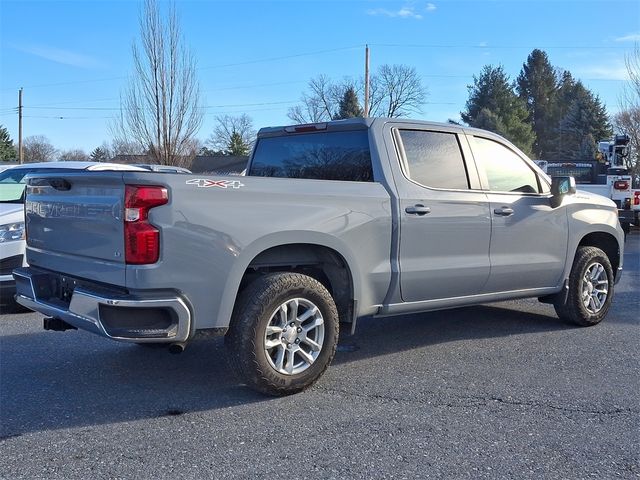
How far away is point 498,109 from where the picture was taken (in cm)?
5375

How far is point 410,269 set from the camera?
500 centimetres

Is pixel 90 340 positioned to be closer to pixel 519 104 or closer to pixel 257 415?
pixel 257 415

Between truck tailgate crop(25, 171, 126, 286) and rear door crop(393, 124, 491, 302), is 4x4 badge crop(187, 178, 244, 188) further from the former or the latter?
rear door crop(393, 124, 491, 302)

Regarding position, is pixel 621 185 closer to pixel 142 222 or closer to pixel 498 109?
pixel 142 222

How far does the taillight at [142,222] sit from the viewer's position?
379 centimetres

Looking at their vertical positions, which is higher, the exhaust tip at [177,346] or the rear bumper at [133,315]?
the rear bumper at [133,315]

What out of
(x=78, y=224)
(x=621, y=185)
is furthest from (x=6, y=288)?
(x=621, y=185)

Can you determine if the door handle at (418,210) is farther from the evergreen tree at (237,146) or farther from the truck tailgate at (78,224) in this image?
the evergreen tree at (237,146)

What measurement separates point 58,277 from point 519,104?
56507 millimetres

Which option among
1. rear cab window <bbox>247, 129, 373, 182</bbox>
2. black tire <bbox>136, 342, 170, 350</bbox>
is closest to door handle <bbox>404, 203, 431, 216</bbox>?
rear cab window <bbox>247, 129, 373, 182</bbox>

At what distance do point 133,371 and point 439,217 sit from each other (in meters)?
2.71

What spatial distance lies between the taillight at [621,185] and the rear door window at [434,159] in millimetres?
12529

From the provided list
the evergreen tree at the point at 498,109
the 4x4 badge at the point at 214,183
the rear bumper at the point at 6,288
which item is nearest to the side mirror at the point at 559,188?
the 4x4 badge at the point at 214,183

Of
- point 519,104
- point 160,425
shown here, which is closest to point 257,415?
point 160,425
